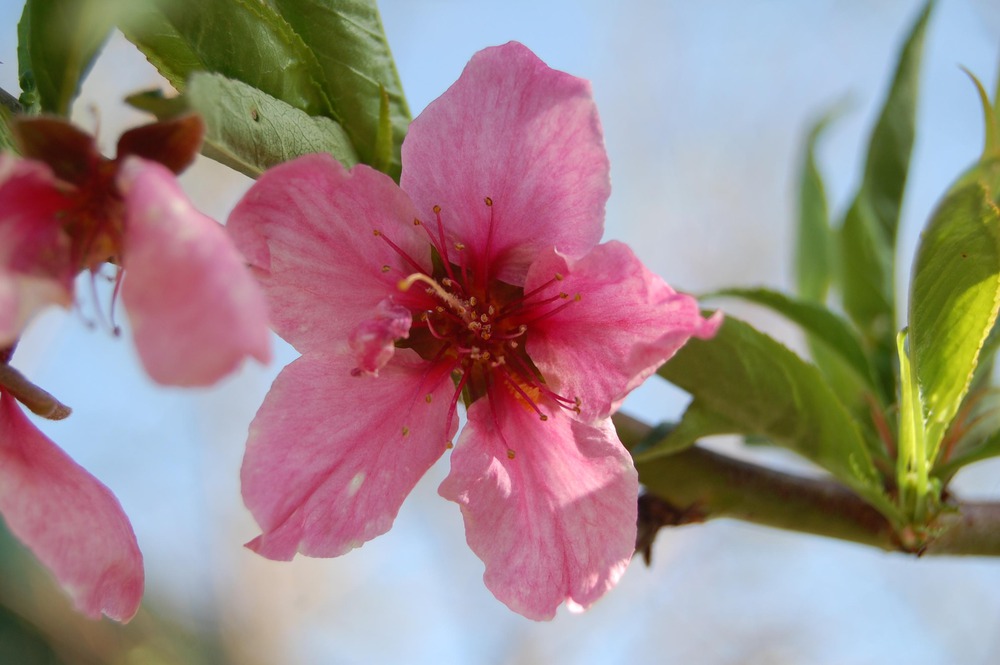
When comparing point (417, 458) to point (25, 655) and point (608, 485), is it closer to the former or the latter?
point (608, 485)

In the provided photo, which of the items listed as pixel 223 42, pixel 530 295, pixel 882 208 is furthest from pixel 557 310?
pixel 882 208

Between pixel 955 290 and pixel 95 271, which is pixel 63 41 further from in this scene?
pixel 955 290

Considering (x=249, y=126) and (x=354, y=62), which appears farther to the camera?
(x=354, y=62)

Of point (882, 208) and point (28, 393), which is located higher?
point (28, 393)

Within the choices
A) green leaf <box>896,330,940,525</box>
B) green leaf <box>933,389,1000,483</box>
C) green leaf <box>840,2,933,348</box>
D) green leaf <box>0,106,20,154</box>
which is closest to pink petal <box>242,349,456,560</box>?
green leaf <box>0,106,20,154</box>

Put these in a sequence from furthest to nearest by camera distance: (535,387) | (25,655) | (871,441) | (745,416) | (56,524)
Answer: (25,655), (871,441), (745,416), (535,387), (56,524)

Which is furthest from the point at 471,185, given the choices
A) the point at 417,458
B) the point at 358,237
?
→ the point at 417,458

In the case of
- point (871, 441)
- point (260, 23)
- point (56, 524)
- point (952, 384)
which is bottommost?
point (871, 441)

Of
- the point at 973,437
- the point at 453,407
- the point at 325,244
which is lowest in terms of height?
the point at 973,437
